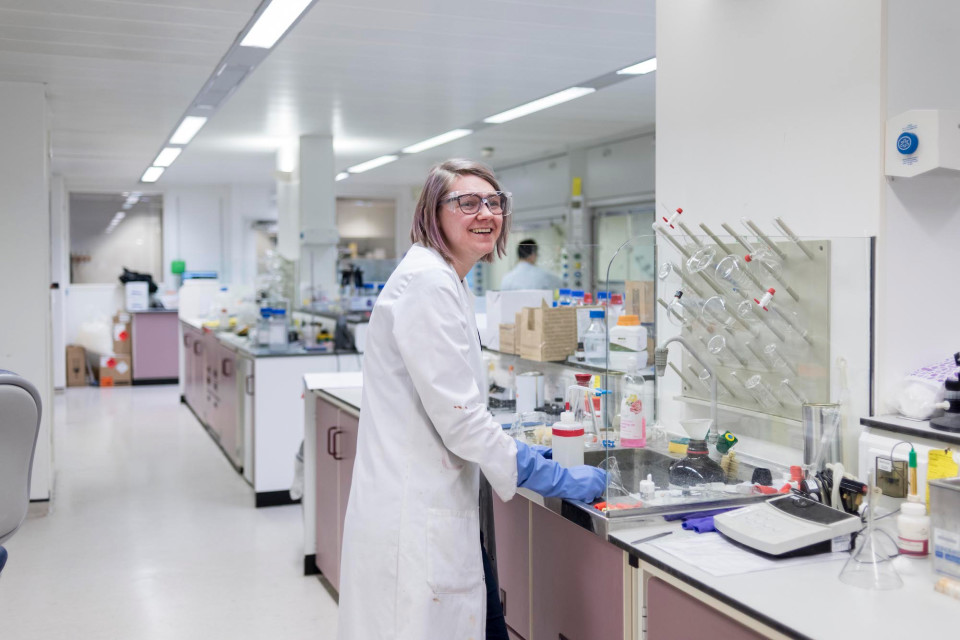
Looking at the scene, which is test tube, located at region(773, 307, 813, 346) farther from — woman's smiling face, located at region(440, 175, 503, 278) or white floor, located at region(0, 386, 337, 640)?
white floor, located at region(0, 386, 337, 640)

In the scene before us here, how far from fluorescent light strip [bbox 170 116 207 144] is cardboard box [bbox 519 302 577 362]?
3863 millimetres

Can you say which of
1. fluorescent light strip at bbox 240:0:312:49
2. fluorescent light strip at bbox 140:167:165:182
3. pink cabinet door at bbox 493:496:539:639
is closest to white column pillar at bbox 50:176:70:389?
fluorescent light strip at bbox 140:167:165:182

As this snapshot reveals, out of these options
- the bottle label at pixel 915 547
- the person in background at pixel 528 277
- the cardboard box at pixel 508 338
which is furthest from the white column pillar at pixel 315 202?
the bottle label at pixel 915 547

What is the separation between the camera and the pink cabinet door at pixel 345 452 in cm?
312

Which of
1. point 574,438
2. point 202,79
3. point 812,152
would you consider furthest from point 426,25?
point 574,438

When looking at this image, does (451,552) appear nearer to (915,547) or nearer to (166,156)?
(915,547)

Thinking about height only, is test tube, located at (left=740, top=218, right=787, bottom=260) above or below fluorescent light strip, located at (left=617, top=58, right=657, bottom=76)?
below

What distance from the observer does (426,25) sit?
3789 mm

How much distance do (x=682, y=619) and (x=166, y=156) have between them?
764cm

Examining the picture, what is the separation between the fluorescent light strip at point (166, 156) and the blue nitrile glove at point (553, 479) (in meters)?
6.62

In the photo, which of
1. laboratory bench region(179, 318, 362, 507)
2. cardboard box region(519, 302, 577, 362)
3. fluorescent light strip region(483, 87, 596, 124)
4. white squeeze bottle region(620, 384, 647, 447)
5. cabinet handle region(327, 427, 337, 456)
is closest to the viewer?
white squeeze bottle region(620, 384, 647, 447)

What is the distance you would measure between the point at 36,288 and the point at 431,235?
11.9 ft

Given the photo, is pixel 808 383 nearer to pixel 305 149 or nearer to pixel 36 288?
pixel 36 288

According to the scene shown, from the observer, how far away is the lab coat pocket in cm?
172
